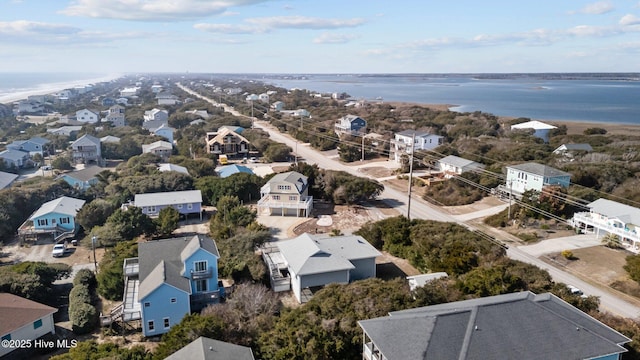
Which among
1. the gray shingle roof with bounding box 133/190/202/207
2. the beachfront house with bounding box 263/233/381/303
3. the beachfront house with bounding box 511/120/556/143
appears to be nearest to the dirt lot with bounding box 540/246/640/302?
the beachfront house with bounding box 263/233/381/303

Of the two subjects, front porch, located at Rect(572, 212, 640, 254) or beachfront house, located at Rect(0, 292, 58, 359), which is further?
front porch, located at Rect(572, 212, 640, 254)

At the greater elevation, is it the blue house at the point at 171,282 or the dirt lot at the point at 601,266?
the blue house at the point at 171,282

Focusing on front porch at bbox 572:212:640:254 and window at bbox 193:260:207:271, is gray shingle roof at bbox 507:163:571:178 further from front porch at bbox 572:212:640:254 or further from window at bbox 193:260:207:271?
window at bbox 193:260:207:271

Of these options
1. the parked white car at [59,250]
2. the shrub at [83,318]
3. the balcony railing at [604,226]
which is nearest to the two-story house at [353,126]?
the balcony railing at [604,226]

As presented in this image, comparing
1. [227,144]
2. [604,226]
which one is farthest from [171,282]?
[227,144]

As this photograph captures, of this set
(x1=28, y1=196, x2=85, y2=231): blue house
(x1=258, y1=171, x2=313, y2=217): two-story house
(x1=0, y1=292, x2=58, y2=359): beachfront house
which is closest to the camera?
(x1=0, y1=292, x2=58, y2=359): beachfront house

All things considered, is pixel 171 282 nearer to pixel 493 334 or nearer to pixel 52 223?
pixel 493 334

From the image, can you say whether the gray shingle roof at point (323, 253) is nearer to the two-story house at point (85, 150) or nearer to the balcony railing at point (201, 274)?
the balcony railing at point (201, 274)

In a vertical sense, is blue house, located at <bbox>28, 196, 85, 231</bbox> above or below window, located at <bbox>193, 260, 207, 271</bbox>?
below

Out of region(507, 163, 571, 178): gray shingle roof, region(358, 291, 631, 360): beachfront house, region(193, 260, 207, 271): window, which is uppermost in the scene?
region(507, 163, 571, 178): gray shingle roof
